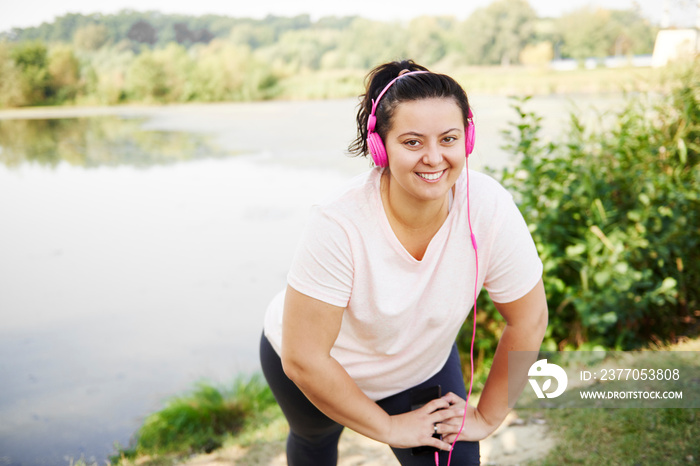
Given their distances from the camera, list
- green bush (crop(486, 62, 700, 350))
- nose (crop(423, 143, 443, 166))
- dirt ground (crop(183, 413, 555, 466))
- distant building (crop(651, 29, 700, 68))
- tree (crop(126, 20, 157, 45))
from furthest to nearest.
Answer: tree (crop(126, 20, 157, 45)) → distant building (crop(651, 29, 700, 68)) → green bush (crop(486, 62, 700, 350)) → dirt ground (crop(183, 413, 555, 466)) → nose (crop(423, 143, 443, 166))

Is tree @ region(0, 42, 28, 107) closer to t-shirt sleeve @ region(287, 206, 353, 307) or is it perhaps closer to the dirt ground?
the dirt ground

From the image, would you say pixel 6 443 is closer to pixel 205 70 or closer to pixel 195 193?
pixel 195 193

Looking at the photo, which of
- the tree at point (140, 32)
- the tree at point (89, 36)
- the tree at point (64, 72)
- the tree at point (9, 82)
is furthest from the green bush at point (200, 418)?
the tree at point (140, 32)

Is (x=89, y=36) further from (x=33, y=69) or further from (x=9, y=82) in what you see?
(x=9, y=82)

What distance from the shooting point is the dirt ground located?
7.18 feet

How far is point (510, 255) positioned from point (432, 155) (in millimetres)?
300

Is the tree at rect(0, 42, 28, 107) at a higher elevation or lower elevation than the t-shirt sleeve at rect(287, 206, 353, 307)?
higher

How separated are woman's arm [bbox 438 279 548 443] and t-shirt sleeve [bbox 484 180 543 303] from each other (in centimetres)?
3

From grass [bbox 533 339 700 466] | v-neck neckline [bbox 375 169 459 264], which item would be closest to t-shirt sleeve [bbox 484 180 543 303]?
v-neck neckline [bbox 375 169 459 264]

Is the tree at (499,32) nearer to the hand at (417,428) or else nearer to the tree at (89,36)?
the tree at (89,36)

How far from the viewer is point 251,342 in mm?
4027

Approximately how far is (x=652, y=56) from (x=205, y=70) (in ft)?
21.6

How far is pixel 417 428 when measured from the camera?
128cm

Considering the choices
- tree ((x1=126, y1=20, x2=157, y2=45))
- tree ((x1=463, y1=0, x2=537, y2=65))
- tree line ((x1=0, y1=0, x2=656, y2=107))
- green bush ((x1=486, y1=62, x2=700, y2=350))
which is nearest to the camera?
green bush ((x1=486, y1=62, x2=700, y2=350))
